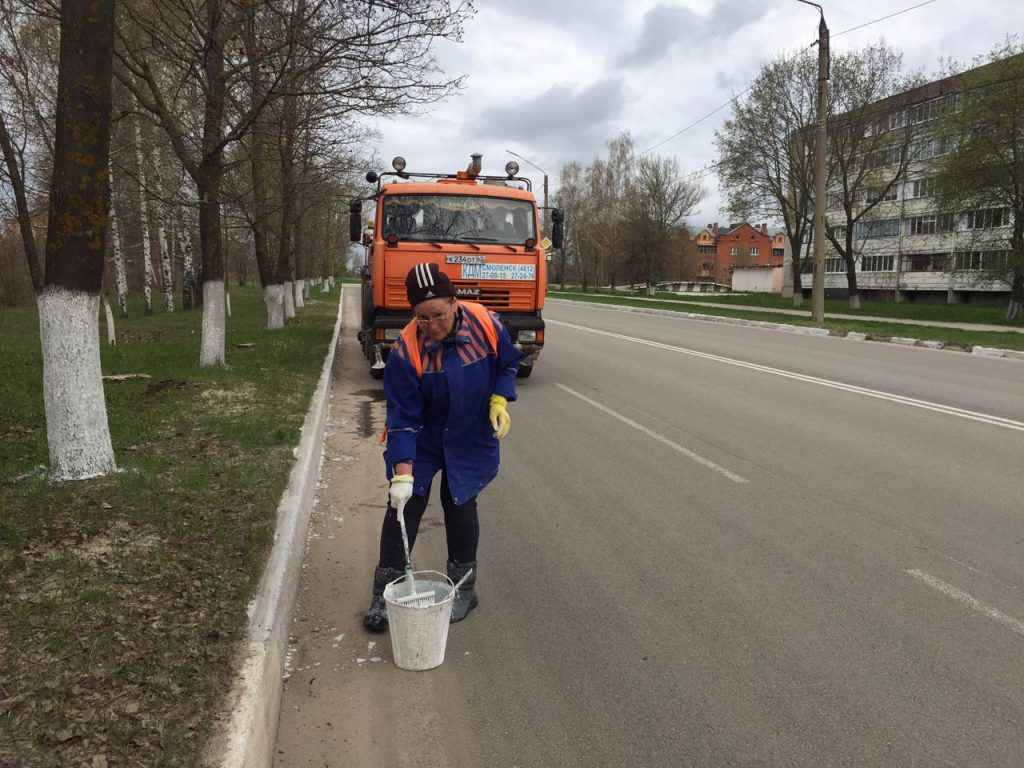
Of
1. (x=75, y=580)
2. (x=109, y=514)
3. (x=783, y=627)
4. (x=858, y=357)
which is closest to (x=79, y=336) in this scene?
(x=109, y=514)

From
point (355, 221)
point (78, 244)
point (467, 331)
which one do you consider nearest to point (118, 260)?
point (355, 221)

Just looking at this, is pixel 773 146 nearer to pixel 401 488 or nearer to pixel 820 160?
pixel 820 160

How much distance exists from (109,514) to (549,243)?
8.00m

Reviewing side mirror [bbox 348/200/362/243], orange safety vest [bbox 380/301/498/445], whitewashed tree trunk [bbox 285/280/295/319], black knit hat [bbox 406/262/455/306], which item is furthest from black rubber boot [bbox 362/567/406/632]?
whitewashed tree trunk [bbox 285/280/295/319]

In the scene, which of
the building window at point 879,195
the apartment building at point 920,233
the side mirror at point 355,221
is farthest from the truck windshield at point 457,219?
the building window at point 879,195

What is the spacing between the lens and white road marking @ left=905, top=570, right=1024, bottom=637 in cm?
364

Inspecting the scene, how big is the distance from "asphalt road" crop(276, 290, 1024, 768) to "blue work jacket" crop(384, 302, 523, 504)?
829 millimetres

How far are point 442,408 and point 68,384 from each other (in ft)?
11.4

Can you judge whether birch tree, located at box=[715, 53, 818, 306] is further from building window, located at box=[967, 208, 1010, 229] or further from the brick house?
the brick house

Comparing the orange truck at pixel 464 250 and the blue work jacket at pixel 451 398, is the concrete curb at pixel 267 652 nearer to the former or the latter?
the blue work jacket at pixel 451 398

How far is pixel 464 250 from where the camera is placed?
10344 millimetres

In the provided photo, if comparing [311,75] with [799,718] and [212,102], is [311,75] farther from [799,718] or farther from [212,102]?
[799,718]

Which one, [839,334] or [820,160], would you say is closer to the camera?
[839,334]

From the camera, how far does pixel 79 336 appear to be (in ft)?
18.2
